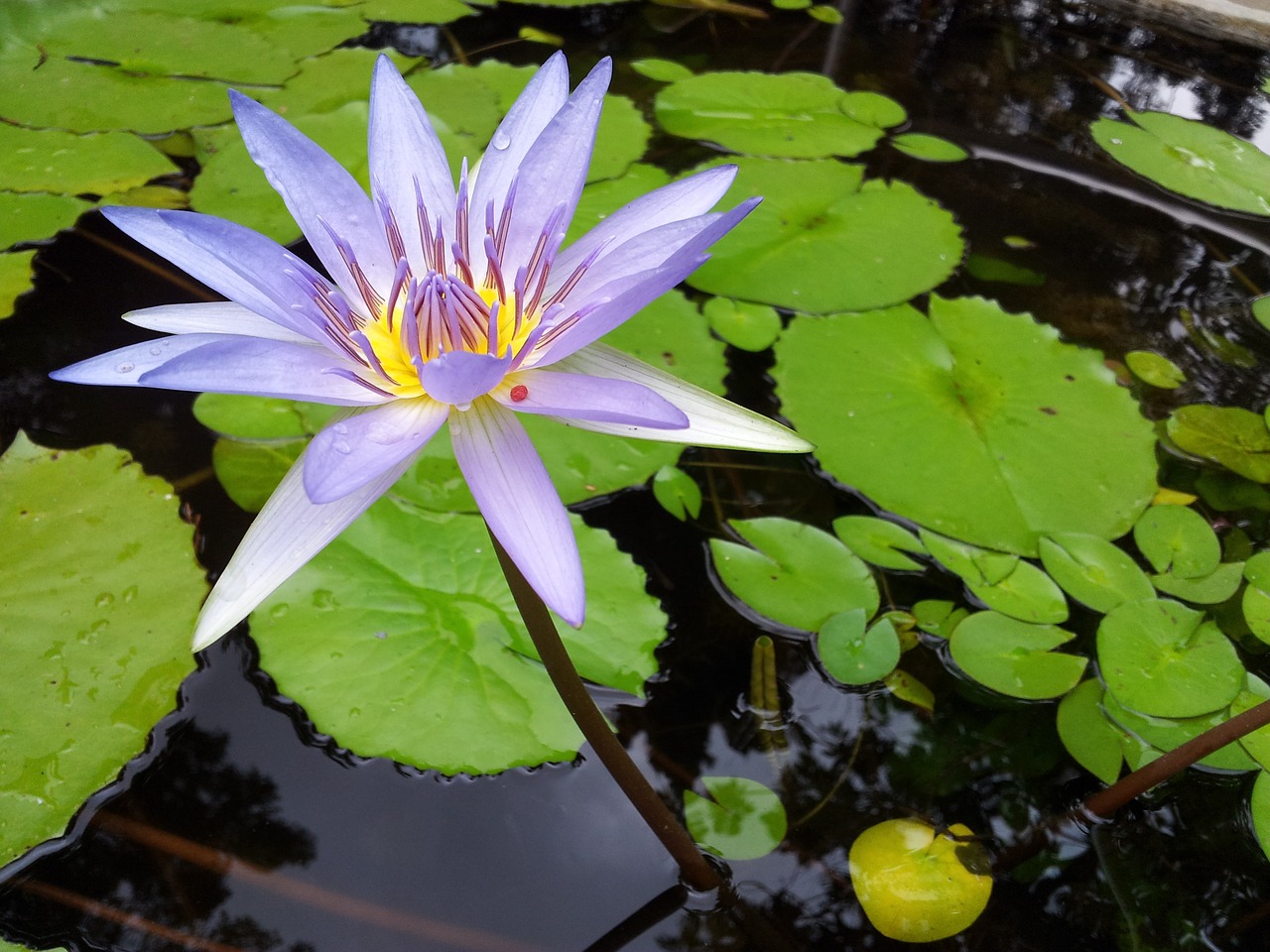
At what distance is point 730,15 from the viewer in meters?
4.10

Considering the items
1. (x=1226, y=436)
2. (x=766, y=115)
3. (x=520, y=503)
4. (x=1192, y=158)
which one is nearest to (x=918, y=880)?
(x=520, y=503)

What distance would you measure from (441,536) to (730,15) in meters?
3.48

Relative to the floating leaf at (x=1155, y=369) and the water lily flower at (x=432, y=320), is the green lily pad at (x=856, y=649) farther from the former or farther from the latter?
the floating leaf at (x=1155, y=369)

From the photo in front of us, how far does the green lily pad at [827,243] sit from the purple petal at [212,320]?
154cm

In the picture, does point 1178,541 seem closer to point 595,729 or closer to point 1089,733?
point 1089,733

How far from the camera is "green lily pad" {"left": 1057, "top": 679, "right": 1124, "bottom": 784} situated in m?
1.59

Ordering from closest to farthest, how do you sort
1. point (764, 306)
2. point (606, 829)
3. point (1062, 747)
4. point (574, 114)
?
point (574, 114) → point (606, 829) → point (1062, 747) → point (764, 306)

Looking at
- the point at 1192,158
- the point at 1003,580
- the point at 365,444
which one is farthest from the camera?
the point at 1192,158

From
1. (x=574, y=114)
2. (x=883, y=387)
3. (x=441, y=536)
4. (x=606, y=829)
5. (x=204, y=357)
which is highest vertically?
(x=574, y=114)

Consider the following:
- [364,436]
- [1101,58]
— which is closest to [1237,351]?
[1101,58]

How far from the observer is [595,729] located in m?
1.14

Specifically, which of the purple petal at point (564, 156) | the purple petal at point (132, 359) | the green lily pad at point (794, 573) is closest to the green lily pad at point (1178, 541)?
the green lily pad at point (794, 573)

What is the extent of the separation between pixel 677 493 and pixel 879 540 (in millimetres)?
482

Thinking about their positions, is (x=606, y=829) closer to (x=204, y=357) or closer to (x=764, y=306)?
(x=204, y=357)
